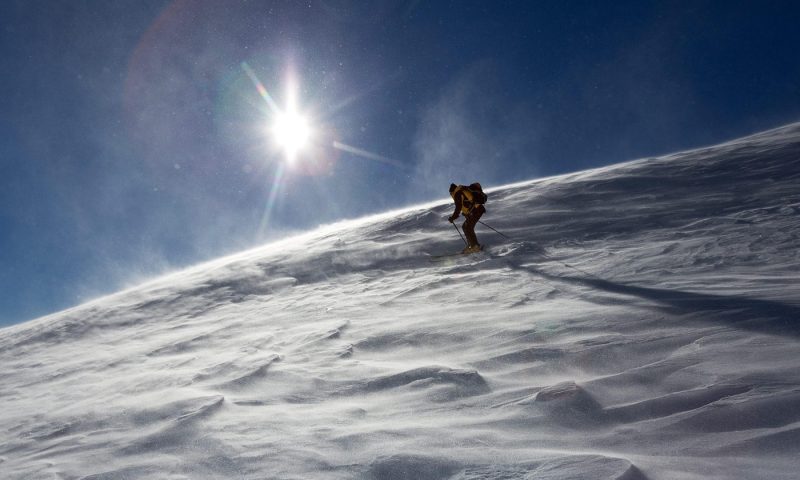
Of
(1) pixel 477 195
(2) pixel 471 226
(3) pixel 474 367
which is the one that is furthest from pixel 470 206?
(3) pixel 474 367

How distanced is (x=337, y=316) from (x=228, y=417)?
2367 millimetres

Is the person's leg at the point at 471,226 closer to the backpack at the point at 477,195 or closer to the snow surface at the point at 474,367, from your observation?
the backpack at the point at 477,195

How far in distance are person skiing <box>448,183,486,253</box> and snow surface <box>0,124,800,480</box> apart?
399 mm

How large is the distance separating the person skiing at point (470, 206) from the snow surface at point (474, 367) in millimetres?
399

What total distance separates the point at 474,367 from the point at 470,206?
472 cm

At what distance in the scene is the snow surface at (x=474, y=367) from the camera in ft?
6.63

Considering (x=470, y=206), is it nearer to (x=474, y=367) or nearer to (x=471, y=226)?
(x=471, y=226)

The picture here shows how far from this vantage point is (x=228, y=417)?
117 inches

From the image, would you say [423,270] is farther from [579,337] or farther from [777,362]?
[777,362]

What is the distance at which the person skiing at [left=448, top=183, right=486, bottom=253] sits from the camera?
743 centimetres

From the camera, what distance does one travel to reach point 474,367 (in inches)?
122

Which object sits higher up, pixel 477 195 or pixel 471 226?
pixel 477 195

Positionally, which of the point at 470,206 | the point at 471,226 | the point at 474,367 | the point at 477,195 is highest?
the point at 477,195

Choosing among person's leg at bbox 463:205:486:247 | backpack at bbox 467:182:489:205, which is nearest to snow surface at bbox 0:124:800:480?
person's leg at bbox 463:205:486:247
